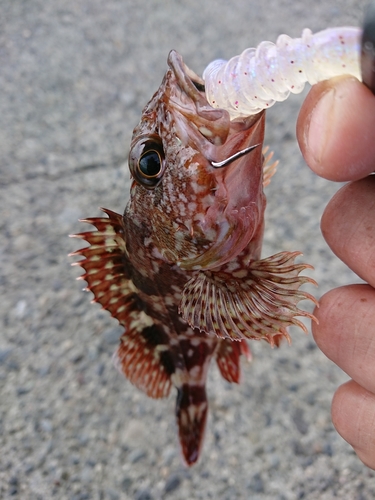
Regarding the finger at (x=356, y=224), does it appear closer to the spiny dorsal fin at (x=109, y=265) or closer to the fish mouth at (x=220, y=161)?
the fish mouth at (x=220, y=161)

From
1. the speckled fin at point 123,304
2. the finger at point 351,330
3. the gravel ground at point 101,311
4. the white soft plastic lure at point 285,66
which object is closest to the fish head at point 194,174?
the white soft plastic lure at point 285,66

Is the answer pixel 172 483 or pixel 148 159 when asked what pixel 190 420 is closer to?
pixel 172 483

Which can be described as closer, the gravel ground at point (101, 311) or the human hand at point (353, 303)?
the human hand at point (353, 303)

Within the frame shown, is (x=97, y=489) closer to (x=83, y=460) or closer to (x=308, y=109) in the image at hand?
(x=83, y=460)

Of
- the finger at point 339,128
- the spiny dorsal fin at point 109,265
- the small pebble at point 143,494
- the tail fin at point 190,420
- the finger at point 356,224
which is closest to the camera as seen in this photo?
the finger at point 339,128

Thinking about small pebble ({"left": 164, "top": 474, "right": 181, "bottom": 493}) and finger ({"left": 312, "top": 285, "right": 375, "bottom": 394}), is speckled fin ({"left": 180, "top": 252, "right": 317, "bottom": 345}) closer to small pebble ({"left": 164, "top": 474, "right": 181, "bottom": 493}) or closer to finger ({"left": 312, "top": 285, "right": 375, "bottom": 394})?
finger ({"left": 312, "top": 285, "right": 375, "bottom": 394})

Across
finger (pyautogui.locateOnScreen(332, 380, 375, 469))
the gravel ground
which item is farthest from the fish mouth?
the gravel ground

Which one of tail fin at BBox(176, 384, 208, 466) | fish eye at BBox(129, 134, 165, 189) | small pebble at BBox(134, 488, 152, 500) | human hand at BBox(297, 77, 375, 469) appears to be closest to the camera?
human hand at BBox(297, 77, 375, 469)
